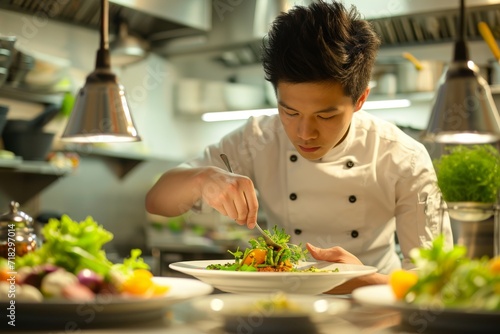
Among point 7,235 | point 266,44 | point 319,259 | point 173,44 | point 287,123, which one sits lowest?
point 319,259

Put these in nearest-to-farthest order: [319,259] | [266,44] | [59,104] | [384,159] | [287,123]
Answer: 1. [319,259]
2. [287,123]
3. [266,44]
4. [384,159]
5. [59,104]

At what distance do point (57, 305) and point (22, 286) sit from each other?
96 millimetres

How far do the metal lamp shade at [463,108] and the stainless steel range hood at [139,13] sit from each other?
3.20m

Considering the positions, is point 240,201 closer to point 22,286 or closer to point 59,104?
point 22,286

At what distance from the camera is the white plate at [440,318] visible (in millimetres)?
895

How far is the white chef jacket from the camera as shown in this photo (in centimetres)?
221

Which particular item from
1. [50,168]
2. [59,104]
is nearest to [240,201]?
[50,168]

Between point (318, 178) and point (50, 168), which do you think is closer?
point (318, 178)

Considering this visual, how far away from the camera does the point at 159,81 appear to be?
17.8 ft

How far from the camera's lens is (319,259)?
1.62 meters

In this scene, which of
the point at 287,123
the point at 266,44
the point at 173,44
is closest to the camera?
the point at 287,123

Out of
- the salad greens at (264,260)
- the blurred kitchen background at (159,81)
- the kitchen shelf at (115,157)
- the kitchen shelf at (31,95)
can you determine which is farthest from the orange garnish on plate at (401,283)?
the kitchen shelf at (115,157)

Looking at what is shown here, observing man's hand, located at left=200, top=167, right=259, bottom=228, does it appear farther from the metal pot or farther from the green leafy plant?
the metal pot

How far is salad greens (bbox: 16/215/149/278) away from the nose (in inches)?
29.5
